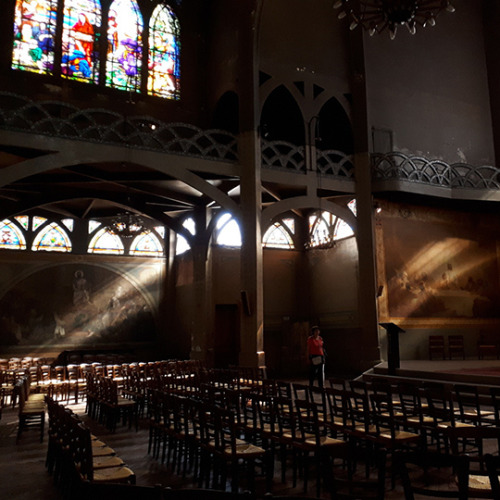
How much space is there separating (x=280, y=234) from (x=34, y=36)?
1066 centimetres

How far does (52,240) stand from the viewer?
1964 cm

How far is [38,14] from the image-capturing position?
583 inches

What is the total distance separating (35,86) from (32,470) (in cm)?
1177

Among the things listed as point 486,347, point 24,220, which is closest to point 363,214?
point 486,347

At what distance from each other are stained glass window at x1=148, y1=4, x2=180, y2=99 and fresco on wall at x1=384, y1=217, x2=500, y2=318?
8.64m

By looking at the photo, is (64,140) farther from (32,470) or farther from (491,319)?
(491,319)

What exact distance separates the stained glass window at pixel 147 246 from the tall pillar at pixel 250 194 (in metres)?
8.53

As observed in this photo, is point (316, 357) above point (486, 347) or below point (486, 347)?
above

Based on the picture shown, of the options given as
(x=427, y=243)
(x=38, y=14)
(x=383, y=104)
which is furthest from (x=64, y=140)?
(x=427, y=243)

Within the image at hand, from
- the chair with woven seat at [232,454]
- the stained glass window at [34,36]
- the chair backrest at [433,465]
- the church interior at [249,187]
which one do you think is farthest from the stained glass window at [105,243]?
the chair backrest at [433,465]

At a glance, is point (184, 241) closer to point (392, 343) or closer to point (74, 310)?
point (74, 310)

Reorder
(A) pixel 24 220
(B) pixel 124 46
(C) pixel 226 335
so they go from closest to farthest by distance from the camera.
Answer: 1. (B) pixel 124 46
2. (C) pixel 226 335
3. (A) pixel 24 220

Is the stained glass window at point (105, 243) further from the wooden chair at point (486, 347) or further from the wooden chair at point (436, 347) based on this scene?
the wooden chair at point (486, 347)

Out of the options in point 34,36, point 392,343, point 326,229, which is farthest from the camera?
point 326,229
